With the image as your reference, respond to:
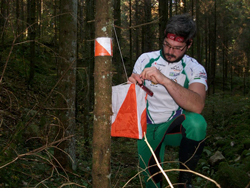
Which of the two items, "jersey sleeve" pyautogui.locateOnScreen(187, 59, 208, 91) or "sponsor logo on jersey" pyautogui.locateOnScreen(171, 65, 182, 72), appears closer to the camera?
"jersey sleeve" pyautogui.locateOnScreen(187, 59, 208, 91)

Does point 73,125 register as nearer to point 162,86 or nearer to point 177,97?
point 162,86

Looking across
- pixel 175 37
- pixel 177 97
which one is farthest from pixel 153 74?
pixel 175 37

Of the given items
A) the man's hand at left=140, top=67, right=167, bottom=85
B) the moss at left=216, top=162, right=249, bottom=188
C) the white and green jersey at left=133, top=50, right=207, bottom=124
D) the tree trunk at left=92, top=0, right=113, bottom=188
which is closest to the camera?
the tree trunk at left=92, top=0, right=113, bottom=188

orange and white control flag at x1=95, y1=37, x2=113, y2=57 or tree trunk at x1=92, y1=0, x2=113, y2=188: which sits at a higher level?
orange and white control flag at x1=95, y1=37, x2=113, y2=57

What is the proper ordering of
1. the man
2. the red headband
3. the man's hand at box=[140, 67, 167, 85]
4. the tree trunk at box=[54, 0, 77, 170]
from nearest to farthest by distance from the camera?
the man's hand at box=[140, 67, 167, 85], the man, the red headband, the tree trunk at box=[54, 0, 77, 170]

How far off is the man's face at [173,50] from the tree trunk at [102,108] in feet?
4.34

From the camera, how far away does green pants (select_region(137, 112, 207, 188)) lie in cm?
265

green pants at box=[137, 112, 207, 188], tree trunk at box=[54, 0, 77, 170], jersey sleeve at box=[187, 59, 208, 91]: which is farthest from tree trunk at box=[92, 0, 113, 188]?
tree trunk at box=[54, 0, 77, 170]

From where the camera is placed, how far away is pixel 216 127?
9.03 meters

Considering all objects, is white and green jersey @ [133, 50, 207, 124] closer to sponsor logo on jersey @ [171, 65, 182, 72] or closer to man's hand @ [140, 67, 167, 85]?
sponsor logo on jersey @ [171, 65, 182, 72]

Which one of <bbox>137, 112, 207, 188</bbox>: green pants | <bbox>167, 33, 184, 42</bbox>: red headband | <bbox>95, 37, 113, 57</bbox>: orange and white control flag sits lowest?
<bbox>137, 112, 207, 188</bbox>: green pants

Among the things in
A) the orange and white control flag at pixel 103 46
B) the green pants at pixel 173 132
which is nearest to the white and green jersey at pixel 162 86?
the green pants at pixel 173 132

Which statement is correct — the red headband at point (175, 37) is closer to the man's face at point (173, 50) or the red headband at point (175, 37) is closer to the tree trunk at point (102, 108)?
the man's face at point (173, 50)

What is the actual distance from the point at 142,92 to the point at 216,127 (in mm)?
7619
